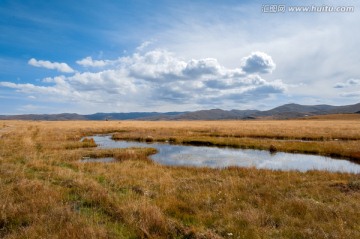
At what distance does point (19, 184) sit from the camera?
11562 mm

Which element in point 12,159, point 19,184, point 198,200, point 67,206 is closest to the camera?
point 67,206

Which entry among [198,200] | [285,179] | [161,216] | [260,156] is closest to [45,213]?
[161,216]

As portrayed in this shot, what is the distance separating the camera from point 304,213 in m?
9.34

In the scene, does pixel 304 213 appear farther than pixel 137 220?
Yes

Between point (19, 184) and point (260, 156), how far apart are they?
21.5 m

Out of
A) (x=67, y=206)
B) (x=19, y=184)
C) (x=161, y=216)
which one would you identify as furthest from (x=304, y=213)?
(x=19, y=184)

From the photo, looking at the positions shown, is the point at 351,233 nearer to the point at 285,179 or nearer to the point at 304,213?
the point at 304,213

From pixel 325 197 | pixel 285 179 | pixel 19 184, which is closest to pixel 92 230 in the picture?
pixel 19 184

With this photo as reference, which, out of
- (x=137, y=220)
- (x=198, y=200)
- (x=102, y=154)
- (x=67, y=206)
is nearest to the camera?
(x=137, y=220)

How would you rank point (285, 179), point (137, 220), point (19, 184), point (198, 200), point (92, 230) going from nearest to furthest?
point (92, 230) → point (137, 220) → point (198, 200) → point (19, 184) → point (285, 179)

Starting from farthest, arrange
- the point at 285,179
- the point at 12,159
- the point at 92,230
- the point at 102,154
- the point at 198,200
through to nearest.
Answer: the point at 102,154 < the point at 12,159 < the point at 285,179 < the point at 198,200 < the point at 92,230

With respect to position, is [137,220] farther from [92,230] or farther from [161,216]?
[92,230]

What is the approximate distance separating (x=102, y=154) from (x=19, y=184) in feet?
48.5

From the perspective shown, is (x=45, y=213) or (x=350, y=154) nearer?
(x=45, y=213)
